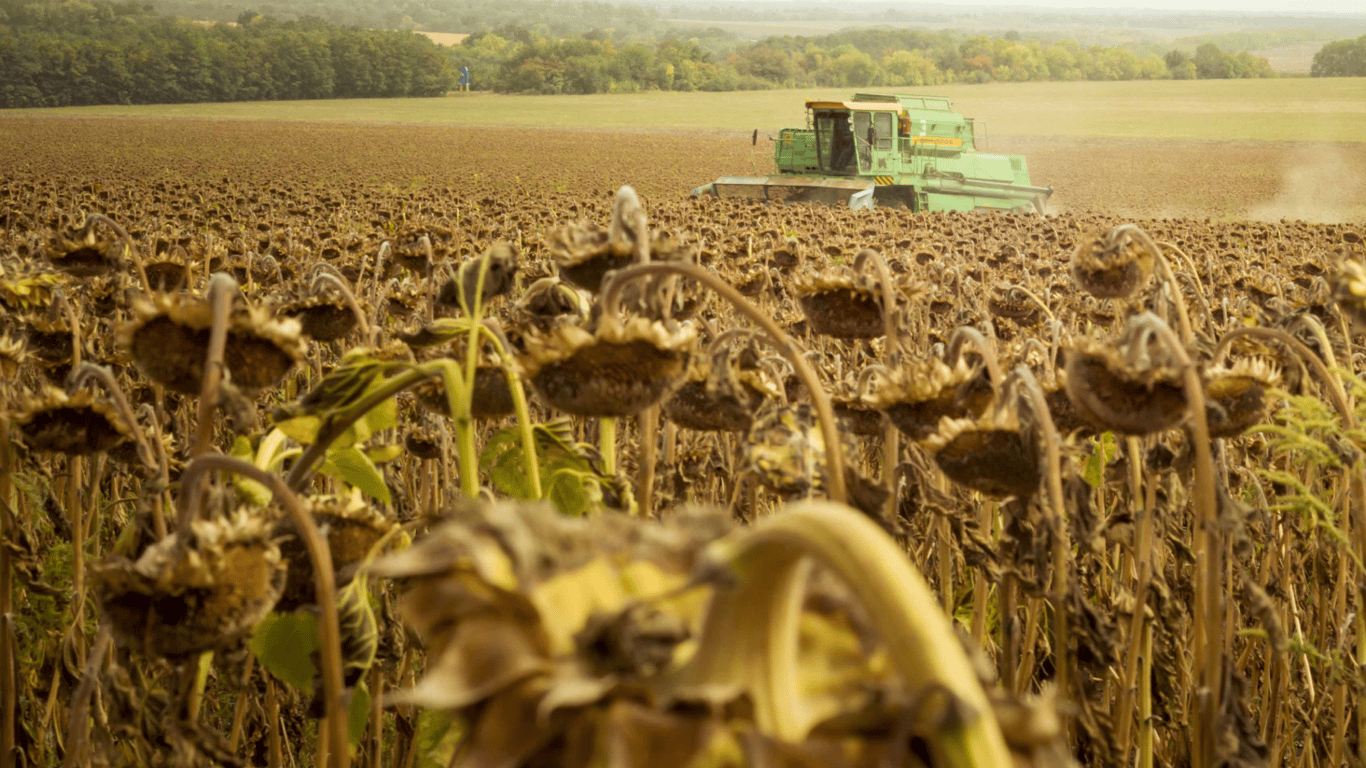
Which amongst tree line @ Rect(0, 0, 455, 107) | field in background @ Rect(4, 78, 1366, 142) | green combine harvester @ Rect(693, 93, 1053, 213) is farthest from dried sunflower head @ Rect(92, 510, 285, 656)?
tree line @ Rect(0, 0, 455, 107)

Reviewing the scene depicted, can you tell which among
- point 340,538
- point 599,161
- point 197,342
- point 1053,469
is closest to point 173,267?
point 197,342

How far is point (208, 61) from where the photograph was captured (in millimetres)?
71438

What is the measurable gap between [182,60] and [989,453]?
79588 millimetres

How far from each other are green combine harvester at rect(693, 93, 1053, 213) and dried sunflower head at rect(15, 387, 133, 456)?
20.7 meters

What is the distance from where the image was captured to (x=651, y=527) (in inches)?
22.3

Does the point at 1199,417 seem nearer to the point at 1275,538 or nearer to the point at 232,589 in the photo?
the point at 232,589

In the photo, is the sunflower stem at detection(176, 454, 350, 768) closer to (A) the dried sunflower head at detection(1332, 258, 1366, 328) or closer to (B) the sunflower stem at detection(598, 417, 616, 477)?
(B) the sunflower stem at detection(598, 417, 616, 477)

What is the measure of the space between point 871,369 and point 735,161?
44.3m

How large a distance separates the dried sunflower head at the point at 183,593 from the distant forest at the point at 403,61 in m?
73.0

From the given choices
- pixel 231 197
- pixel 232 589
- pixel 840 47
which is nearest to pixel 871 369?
pixel 232 589

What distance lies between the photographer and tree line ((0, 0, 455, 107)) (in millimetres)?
64312

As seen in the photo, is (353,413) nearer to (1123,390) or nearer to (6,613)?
(1123,390)

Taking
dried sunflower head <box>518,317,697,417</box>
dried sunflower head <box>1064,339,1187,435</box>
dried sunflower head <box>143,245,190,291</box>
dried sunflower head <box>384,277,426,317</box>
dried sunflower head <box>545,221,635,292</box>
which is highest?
dried sunflower head <box>545,221,635,292</box>

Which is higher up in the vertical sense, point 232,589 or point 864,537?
point 864,537
